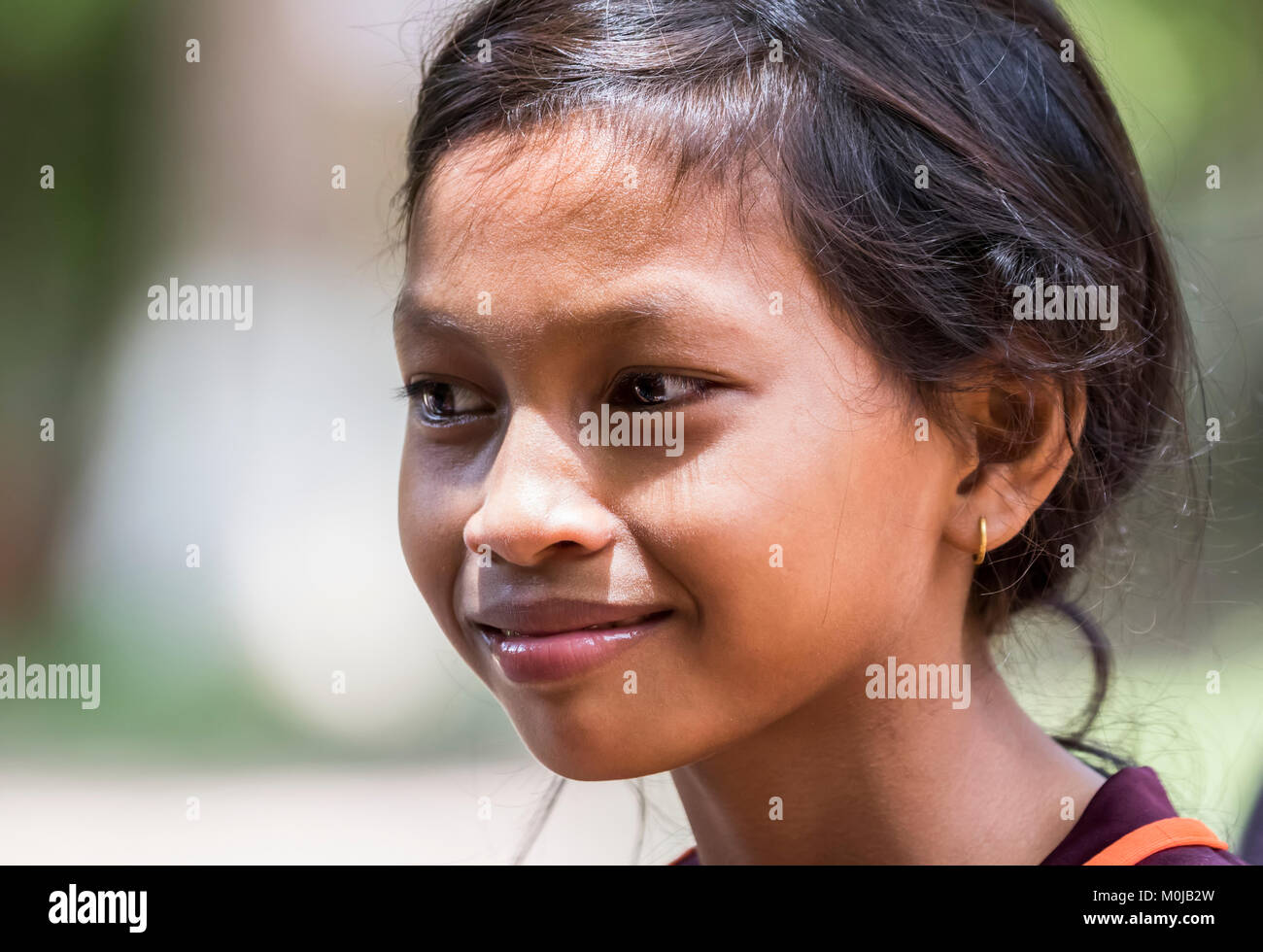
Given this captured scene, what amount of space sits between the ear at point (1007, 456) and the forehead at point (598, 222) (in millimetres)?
209

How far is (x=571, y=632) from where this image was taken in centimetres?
87

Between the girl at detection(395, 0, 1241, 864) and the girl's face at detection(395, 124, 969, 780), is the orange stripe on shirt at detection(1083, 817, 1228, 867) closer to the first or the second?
the girl at detection(395, 0, 1241, 864)

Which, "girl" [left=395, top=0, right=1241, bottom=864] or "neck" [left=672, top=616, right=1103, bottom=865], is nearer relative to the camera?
"girl" [left=395, top=0, right=1241, bottom=864]

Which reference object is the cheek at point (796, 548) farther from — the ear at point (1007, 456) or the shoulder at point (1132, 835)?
the shoulder at point (1132, 835)

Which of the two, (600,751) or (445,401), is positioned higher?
(445,401)

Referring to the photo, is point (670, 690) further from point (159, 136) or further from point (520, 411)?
point (159, 136)

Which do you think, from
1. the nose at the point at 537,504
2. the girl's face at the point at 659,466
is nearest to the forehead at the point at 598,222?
the girl's face at the point at 659,466

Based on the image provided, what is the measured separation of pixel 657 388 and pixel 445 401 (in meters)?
0.20

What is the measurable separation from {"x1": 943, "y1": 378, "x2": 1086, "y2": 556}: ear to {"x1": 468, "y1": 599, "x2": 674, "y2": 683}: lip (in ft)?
0.85

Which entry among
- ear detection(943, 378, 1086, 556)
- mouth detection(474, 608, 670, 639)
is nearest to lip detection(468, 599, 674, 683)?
mouth detection(474, 608, 670, 639)

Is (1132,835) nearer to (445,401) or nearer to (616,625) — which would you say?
(616,625)

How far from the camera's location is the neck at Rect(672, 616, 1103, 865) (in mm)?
977

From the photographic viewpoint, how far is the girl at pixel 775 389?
849 millimetres

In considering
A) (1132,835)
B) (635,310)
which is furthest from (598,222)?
(1132,835)
